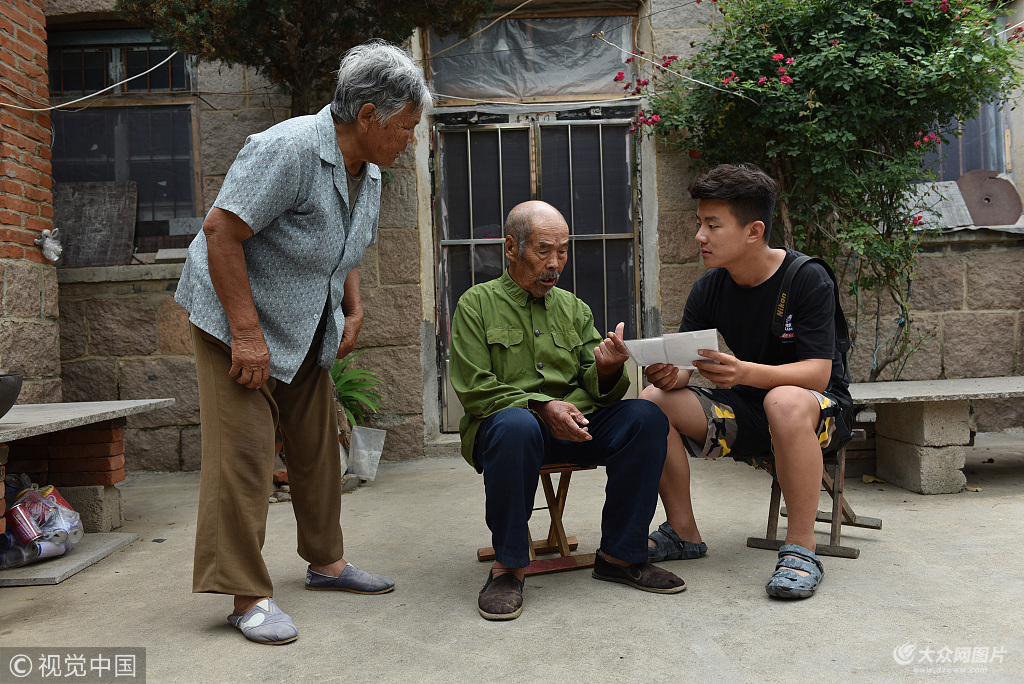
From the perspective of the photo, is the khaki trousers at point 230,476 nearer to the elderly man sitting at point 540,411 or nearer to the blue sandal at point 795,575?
the elderly man sitting at point 540,411

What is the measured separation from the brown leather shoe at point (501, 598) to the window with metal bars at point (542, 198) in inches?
116

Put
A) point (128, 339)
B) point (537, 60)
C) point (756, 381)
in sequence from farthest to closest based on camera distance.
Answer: point (537, 60) → point (128, 339) → point (756, 381)

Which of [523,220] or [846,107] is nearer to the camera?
[523,220]

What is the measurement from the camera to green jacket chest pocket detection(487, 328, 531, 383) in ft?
8.86

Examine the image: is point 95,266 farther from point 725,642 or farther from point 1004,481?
point 1004,481

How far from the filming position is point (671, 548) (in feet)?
9.50

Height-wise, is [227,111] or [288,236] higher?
[227,111]

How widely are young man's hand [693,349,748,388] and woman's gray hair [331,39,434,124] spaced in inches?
46.9

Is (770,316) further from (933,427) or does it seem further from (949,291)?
(949,291)

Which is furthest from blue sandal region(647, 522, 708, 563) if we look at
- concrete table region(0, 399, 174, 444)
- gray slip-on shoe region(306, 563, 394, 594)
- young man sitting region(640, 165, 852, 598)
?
concrete table region(0, 399, 174, 444)

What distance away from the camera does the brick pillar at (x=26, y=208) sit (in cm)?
426

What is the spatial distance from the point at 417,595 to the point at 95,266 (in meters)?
3.69

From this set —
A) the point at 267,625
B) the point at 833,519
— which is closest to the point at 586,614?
the point at 267,625

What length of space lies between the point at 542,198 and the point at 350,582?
134 inches
